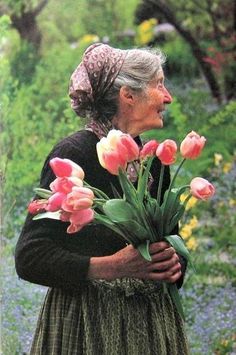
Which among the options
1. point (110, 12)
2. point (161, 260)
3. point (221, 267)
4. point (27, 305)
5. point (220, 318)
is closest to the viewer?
point (161, 260)

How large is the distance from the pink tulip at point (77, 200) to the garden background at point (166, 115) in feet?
4.63

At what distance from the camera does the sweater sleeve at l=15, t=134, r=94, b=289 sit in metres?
2.45

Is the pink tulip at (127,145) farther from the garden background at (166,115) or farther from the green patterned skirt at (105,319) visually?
the garden background at (166,115)

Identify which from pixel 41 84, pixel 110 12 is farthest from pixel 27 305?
pixel 110 12

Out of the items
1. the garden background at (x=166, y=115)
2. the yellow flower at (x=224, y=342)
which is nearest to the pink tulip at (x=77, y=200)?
the garden background at (x=166, y=115)

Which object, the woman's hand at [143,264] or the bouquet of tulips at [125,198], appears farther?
the woman's hand at [143,264]

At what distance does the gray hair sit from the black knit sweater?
10 centimetres

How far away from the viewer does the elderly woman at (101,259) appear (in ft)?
8.02

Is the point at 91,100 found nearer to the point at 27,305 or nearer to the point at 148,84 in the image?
the point at 148,84

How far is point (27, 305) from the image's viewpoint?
148 inches

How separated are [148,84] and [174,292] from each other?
49 cm

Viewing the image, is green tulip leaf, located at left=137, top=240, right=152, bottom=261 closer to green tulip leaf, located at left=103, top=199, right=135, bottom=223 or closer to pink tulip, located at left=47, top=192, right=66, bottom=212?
green tulip leaf, located at left=103, top=199, right=135, bottom=223

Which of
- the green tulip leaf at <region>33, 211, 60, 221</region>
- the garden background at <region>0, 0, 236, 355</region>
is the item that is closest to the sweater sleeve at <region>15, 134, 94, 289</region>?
the green tulip leaf at <region>33, 211, 60, 221</region>

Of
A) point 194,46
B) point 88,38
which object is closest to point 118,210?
point 88,38
